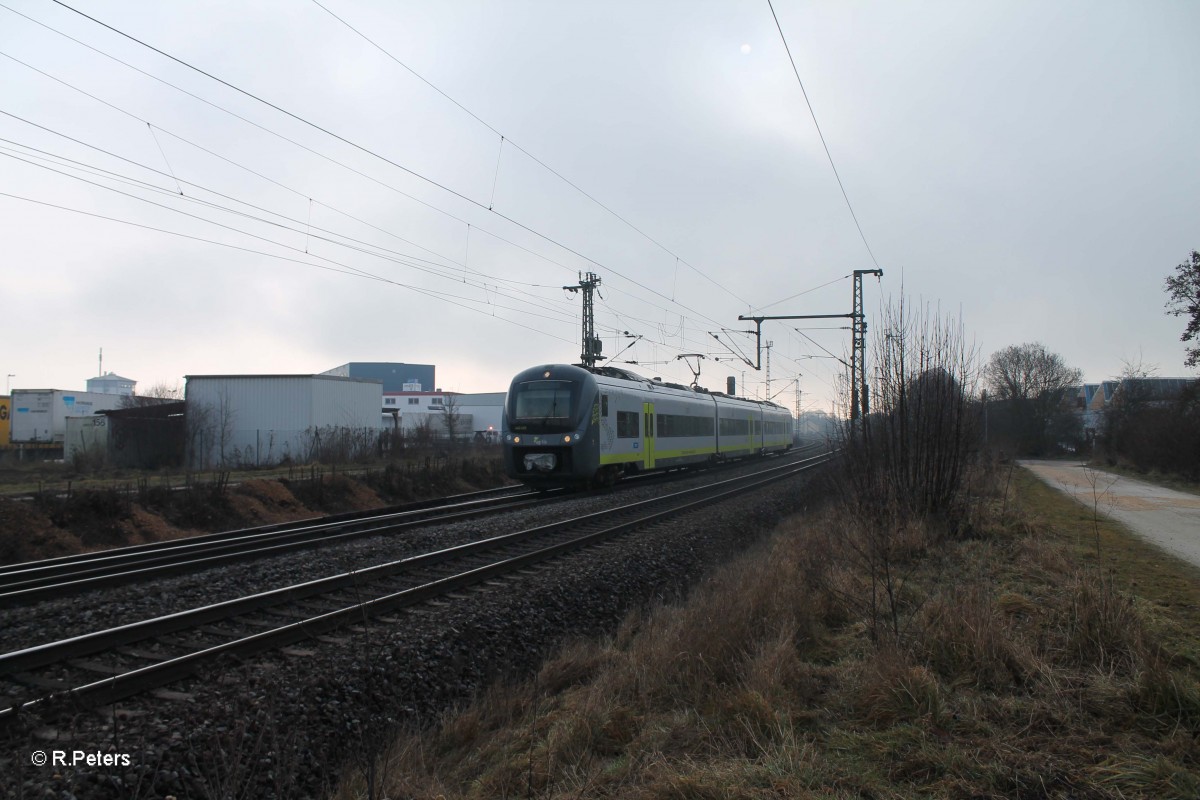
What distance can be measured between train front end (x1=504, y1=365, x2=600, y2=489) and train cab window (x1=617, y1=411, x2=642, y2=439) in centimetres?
169

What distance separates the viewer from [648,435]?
900 inches

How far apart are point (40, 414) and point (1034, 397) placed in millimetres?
62897

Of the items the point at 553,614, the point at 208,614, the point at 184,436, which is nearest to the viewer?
the point at 208,614

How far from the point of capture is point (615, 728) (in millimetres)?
4648

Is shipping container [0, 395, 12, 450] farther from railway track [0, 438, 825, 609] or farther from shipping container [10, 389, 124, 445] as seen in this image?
railway track [0, 438, 825, 609]

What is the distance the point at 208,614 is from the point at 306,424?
3124 centimetres

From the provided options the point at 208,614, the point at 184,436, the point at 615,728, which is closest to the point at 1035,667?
the point at 615,728

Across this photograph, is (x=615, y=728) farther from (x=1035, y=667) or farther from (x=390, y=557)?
(x=390, y=557)

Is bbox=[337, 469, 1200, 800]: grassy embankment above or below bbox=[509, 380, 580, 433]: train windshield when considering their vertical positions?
below

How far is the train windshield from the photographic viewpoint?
18312mm

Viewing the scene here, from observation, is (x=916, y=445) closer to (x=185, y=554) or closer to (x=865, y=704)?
(x=865, y=704)

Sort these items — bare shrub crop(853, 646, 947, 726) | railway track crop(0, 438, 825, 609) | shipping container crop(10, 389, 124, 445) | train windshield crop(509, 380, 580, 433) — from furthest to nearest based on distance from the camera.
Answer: shipping container crop(10, 389, 124, 445)
train windshield crop(509, 380, 580, 433)
railway track crop(0, 438, 825, 609)
bare shrub crop(853, 646, 947, 726)

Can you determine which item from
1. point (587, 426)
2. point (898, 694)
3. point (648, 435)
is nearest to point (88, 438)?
point (648, 435)

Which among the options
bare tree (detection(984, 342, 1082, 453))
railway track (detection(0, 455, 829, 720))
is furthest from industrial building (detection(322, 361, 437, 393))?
railway track (detection(0, 455, 829, 720))
